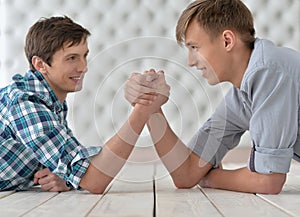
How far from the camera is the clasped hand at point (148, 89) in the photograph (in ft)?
4.75

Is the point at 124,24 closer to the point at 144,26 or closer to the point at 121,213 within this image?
the point at 144,26

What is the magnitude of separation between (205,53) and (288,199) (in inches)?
18.8

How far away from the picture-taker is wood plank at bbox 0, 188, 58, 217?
4.13 ft

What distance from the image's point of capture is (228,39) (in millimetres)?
1567

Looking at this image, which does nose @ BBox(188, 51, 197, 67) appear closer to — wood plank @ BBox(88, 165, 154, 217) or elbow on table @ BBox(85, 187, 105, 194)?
wood plank @ BBox(88, 165, 154, 217)

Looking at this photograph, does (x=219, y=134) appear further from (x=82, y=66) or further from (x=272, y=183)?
(x=82, y=66)

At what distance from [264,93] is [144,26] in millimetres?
1879

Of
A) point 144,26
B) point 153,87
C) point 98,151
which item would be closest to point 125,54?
point 153,87

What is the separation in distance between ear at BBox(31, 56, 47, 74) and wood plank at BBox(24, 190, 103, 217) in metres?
0.43

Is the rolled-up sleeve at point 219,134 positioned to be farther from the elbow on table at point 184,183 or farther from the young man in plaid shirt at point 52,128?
the young man in plaid shirt at point 52,128

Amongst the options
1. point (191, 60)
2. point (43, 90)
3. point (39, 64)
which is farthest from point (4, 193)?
point (191, 60)

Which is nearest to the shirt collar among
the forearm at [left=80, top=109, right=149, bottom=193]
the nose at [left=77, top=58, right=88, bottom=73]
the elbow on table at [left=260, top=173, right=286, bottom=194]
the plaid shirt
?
the plaid shirt

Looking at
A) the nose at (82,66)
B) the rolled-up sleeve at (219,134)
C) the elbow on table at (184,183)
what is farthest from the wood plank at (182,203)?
the nose at (82,66)

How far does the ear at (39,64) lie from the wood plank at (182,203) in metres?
0.54
